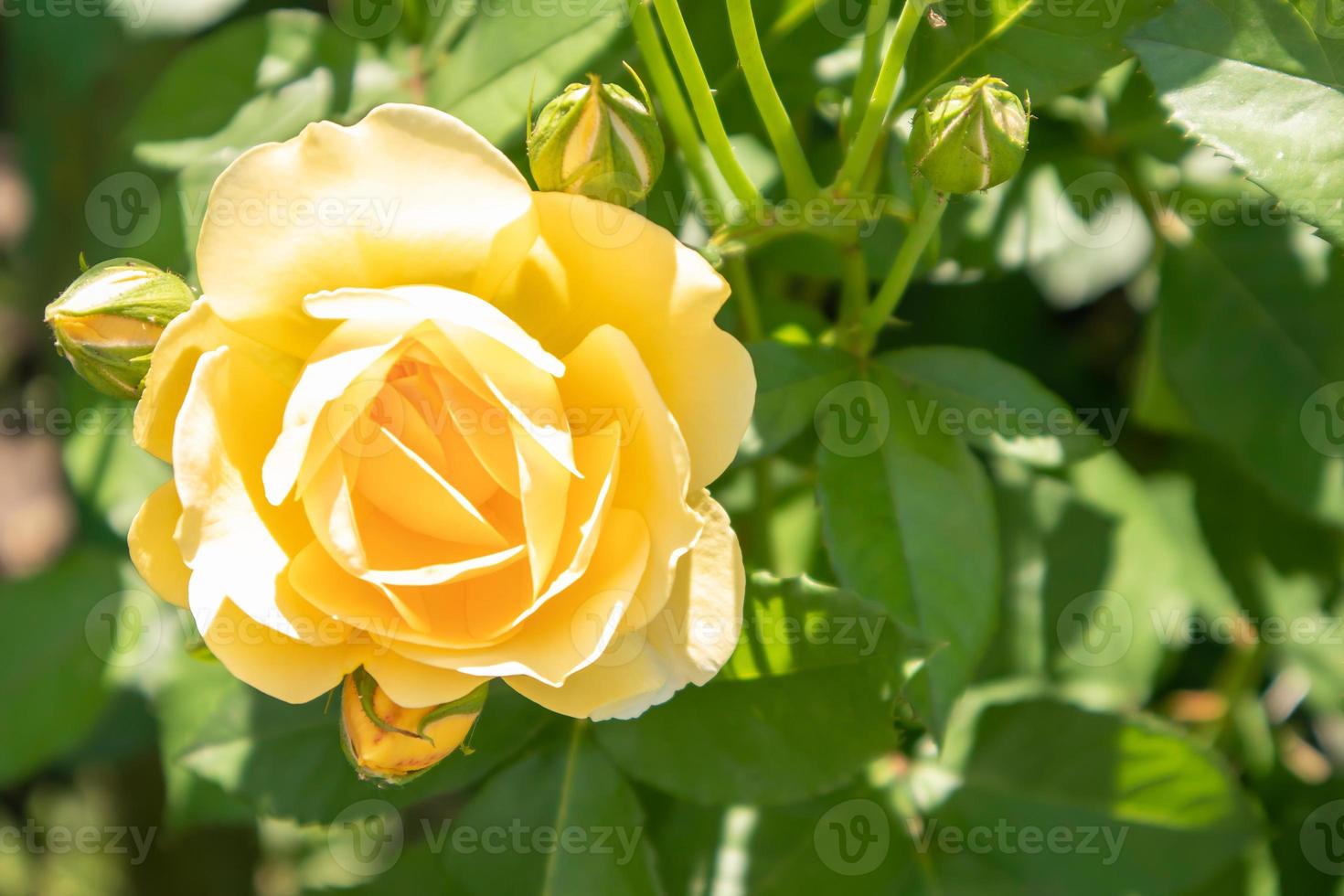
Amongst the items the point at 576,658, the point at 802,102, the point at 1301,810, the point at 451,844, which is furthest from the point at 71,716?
the point at 1301,810

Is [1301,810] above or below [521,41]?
below

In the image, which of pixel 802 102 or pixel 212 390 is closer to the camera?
pixel 212 390

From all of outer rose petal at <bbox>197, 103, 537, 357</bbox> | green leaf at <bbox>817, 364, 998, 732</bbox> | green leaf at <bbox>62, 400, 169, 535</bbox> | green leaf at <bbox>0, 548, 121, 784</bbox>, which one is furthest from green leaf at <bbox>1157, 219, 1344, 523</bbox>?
green leaf at <bbox>0, 548, 121, 784</bbox>

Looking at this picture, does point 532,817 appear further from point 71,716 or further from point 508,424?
point 71,716

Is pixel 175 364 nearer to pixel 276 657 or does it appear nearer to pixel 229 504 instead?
pixel 229 504

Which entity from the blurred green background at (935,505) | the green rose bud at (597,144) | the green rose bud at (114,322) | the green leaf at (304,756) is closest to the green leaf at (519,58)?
the blurred green background at (935,505)

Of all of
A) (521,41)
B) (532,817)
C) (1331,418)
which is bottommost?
(532,817)

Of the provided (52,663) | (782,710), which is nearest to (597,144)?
(782,710)
